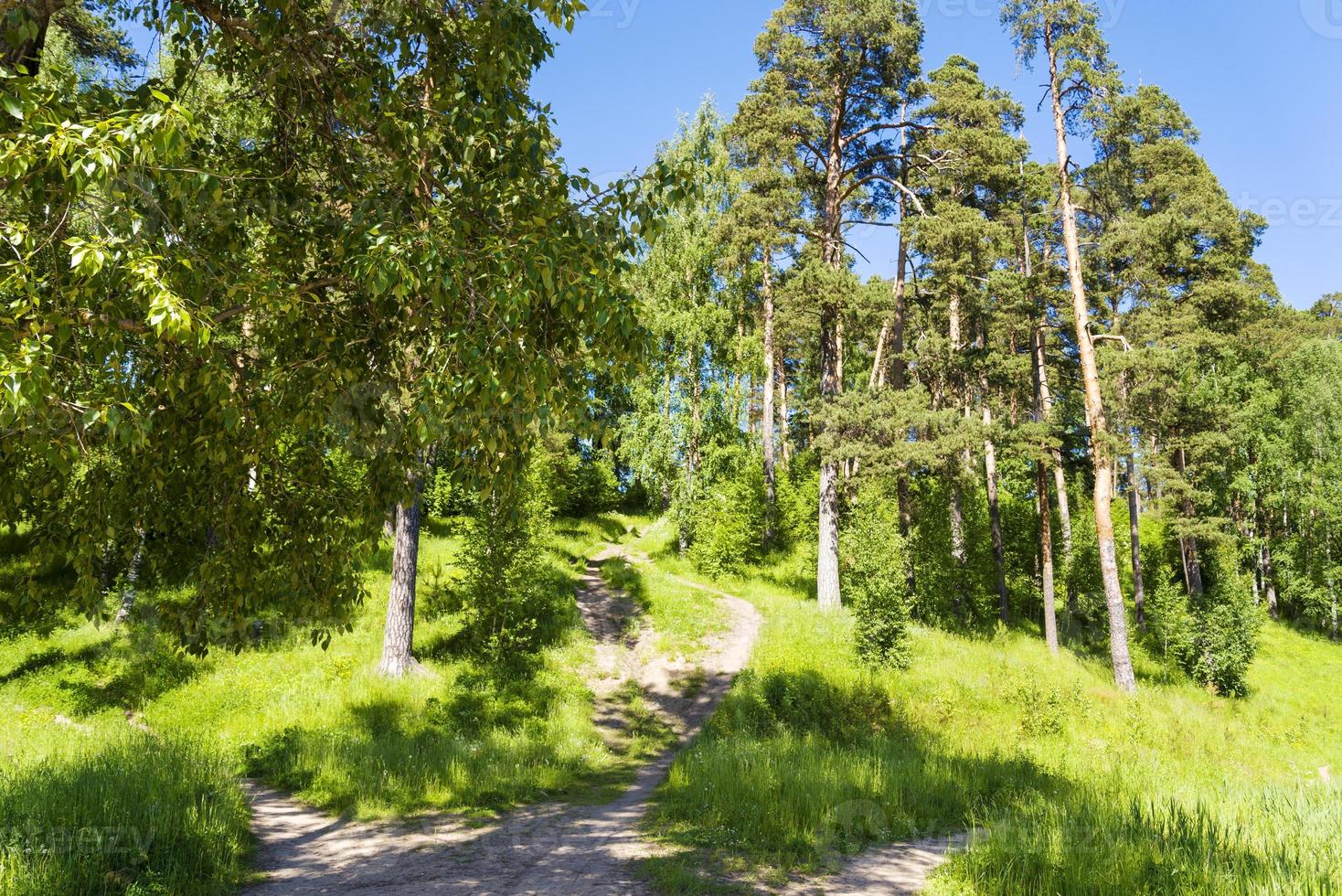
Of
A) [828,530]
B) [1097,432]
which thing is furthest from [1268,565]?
[828,530]

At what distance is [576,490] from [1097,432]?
81.3 ft

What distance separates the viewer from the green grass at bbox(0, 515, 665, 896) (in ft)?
19.4

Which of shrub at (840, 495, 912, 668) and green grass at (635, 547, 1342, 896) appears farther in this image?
shrub at (840, 495, 912, 668)

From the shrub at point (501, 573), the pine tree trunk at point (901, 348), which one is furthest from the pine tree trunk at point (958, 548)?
the shrub at point (501, 573)

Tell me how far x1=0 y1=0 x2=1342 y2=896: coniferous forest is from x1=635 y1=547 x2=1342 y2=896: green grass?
0.29 ft

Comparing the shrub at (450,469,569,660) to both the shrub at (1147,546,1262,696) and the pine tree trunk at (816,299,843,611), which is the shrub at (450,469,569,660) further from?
the shrub at (1147,546,1262,696)

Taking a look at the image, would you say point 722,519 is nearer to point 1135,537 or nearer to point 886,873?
point 1135,537

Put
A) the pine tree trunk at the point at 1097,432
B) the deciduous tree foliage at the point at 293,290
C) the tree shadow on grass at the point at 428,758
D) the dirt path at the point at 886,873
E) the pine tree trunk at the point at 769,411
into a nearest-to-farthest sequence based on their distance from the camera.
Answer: the deciduous tree foliage at the point at 293,290, the dirt path at the point at 886,873, the tree shadow on grass at the point at 428,758, the pine tree trunk at the point at 1097,432, the pine tree trunk at the point at 769,411

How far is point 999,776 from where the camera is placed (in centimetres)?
969

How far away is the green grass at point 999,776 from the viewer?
17.7ft

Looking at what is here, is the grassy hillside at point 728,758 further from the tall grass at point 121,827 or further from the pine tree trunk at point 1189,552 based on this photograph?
the pine tree trunk at point 1189,552

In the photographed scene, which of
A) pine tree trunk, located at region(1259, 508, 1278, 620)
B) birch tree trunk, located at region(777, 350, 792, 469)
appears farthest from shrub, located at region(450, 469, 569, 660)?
pine tree trunk, located at region(1259, 508, 1278, 620)

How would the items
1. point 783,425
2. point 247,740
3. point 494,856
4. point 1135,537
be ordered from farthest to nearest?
point 783,425
point 1135,537
point 247,740
point 494,856

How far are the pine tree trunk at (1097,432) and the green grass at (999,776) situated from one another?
50.0 inches
